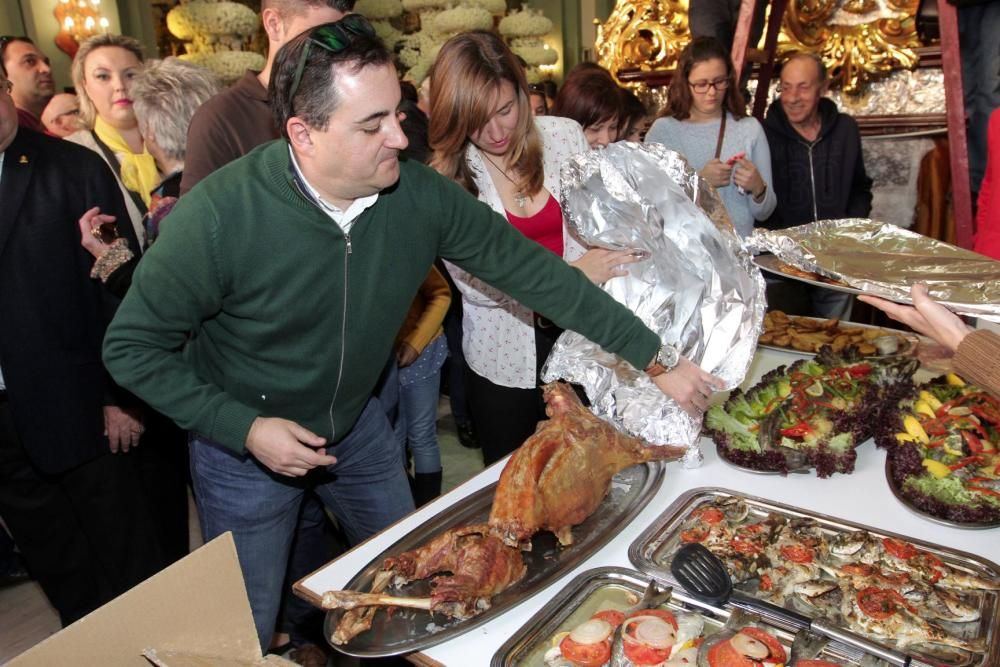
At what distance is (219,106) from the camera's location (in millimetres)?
1935

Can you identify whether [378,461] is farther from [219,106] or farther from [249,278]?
[219,106]

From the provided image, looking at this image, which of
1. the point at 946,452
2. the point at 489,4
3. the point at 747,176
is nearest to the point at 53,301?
the point at 946,452

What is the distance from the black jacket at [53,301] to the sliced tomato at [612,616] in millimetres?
1559

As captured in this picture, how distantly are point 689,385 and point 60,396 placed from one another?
159cm

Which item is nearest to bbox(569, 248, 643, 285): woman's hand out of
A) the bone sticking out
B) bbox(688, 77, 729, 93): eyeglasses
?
the bone sticking out

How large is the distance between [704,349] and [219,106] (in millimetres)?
1347

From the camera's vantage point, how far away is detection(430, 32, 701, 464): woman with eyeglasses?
1.93 meters

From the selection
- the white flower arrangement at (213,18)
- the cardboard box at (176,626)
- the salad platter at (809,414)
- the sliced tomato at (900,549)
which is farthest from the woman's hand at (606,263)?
the white flower arrangement at (213,18)

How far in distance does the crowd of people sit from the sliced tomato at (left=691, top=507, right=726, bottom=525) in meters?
0.24

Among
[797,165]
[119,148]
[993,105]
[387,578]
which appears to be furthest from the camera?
[797,165]

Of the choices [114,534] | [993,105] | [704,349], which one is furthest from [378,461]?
[993,105]

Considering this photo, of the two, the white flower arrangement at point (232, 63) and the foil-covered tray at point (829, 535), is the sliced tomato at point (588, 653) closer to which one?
the foil-covered tray at point (829, 535)

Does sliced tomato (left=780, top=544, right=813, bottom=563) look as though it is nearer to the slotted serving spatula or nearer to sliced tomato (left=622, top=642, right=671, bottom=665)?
the slotted serving spatula

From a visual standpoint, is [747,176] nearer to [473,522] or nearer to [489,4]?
[473,522]
